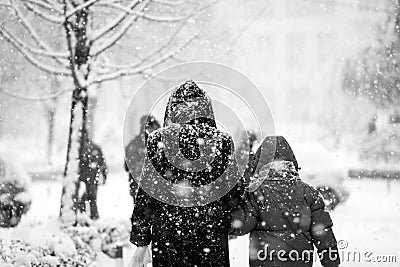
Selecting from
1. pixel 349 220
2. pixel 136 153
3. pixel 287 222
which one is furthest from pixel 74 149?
pixel 349 220

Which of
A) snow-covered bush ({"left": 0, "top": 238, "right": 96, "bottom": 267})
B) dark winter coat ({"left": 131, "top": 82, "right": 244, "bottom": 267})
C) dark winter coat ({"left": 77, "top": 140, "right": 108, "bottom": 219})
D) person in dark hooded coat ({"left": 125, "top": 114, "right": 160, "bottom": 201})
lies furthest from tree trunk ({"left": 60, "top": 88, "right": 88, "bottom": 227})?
dark winter coat ({"left": 131, "top": 82, "right": 244, "bottom": 267})

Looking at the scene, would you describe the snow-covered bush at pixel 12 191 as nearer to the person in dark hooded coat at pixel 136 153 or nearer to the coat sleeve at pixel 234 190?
Answer: the person in dark hooded coat at pixel 136 153

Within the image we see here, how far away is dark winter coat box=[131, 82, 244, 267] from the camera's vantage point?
9.25 ft

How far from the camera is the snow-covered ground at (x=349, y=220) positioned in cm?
741

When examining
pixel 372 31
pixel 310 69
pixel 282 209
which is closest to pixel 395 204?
pixel 372 31

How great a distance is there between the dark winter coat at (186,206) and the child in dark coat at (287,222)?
55 cm

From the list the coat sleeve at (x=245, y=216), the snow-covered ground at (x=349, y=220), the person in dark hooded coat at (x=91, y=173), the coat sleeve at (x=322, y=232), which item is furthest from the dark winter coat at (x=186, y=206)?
the person in dark hooded coat at (x=91, y=173)

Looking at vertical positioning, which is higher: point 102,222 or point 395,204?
point 395,204

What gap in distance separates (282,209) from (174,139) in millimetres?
962

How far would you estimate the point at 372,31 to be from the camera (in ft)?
64.5

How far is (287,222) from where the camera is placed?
3.44m

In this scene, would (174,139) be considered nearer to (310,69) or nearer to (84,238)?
(84,238)

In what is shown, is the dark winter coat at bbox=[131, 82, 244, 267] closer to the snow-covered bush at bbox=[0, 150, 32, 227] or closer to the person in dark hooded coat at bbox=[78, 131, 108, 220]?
the person in dark hooded coat at bbox=[78, 131, 108, 220]

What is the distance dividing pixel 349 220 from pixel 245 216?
9.37 m
